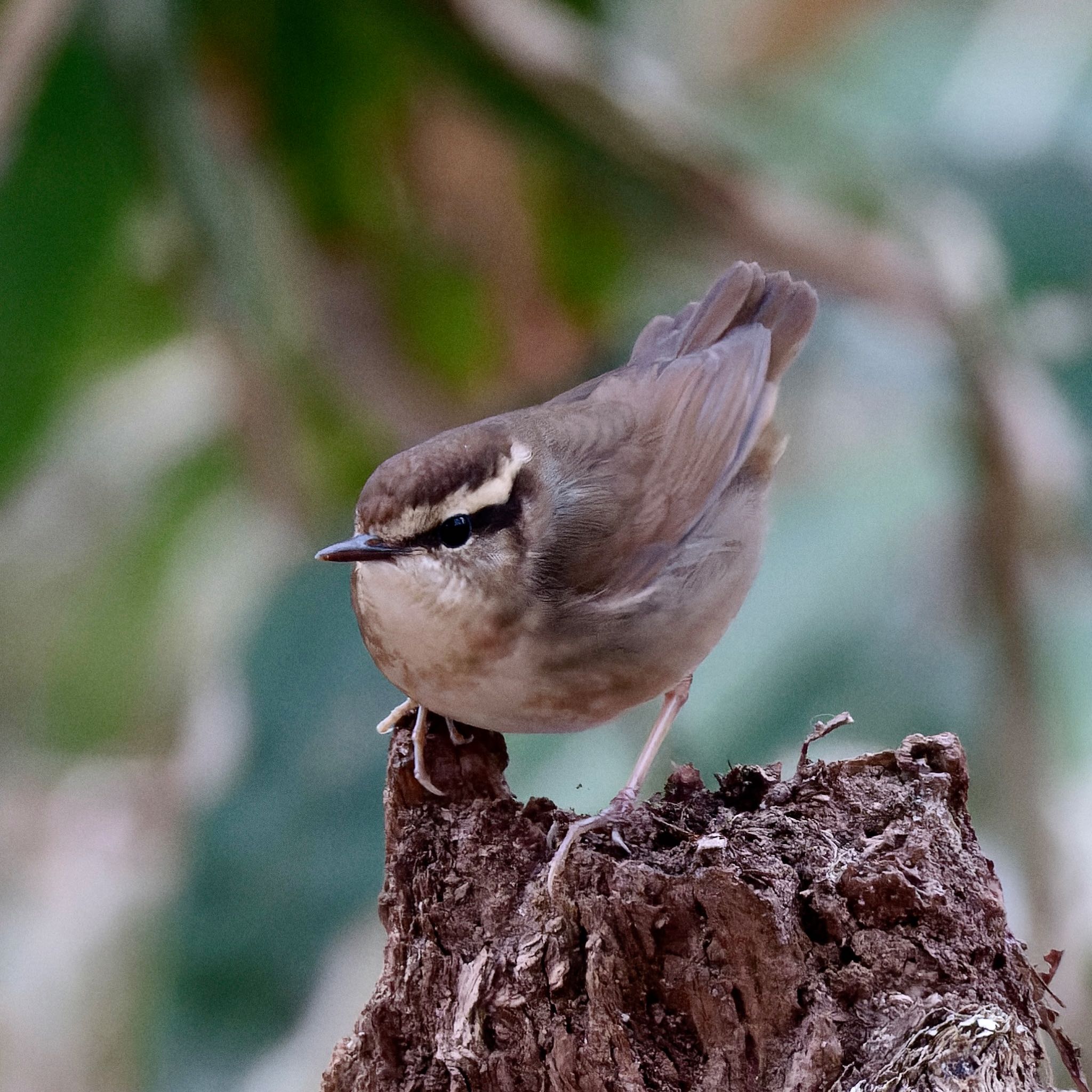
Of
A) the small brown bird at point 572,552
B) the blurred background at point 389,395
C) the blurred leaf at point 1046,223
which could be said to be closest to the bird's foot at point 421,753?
the small brown bird at point 572,552

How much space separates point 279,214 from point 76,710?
170 centimetres

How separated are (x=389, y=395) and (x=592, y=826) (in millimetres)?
2433

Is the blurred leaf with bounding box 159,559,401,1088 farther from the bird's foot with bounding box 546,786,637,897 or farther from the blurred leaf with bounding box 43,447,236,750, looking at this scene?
the bird's foot with bounding box 546,786,637,897

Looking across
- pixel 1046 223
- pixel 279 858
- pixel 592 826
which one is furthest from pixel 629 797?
pixel 1046 223

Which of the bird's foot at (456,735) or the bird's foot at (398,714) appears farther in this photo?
the bird's foot at (398,714)

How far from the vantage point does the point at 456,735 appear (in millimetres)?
2016

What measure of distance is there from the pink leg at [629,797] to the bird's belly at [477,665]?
13 cm

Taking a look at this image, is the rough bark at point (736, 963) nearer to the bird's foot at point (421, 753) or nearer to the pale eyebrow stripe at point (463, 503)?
the bird's foot at point (421, 753)

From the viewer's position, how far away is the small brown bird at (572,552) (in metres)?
1.93

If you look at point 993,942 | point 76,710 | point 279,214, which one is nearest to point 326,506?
point 279,214

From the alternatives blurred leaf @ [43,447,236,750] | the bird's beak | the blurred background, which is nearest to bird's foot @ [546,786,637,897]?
the bird's beak

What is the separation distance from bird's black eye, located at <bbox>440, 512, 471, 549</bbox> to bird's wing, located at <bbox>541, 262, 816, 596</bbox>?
0.44 feet

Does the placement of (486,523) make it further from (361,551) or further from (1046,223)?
(1046,223)

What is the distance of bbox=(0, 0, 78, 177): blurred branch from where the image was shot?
3.39m
